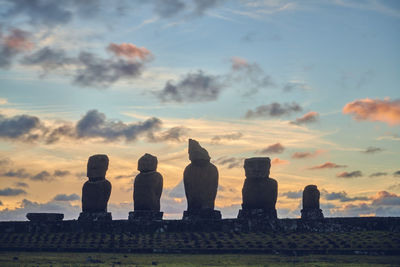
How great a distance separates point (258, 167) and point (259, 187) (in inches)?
60.8

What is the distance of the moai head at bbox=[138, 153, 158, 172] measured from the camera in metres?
49.6

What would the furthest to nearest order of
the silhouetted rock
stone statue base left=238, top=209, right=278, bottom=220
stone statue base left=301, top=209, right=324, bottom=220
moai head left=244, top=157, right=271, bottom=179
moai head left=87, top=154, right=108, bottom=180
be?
1. moai head left=87, top=154, right=108, bottom=180
2. stone statue base left=301, top=209, right=324, bottom=220
3. the silhouetted rock
4. moai head left=244, top=157, right=271, bottom=179
5. stone statue base left=238, top=209, right=278, bottom=220

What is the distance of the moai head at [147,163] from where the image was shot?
4962 centimetres

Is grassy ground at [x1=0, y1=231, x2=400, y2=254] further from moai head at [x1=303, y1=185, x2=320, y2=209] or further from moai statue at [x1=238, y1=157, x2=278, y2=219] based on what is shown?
moai head at [x1=303, y1=185, x2=320, y2=209]

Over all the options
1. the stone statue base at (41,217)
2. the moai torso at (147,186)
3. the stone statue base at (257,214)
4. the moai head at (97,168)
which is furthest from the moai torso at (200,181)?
the stone statue base at (41,217)

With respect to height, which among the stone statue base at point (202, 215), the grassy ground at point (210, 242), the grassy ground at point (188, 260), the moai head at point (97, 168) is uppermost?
the moai head at point (97, 168)

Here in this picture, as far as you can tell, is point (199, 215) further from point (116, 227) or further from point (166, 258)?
point (166, 258)

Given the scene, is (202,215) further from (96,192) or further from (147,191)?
(96,192)

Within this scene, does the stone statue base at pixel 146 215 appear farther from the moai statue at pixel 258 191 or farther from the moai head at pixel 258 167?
the moai head at pixel 258 167

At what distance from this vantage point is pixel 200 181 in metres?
47.8

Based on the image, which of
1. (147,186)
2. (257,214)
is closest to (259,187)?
(257,214)

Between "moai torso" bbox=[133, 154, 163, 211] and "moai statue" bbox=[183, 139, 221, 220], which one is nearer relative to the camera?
"moai statue" bbox=[183, 139, 221, 220]

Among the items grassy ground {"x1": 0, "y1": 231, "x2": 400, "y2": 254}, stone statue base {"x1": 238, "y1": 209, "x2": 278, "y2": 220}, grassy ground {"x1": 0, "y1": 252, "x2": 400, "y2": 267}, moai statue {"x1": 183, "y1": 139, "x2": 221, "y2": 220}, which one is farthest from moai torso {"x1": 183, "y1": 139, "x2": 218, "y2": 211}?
grassy ground {"x1": 0, "y1": 252, "x2": 400, "y2": 267}

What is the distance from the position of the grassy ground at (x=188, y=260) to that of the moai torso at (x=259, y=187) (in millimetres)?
10031
